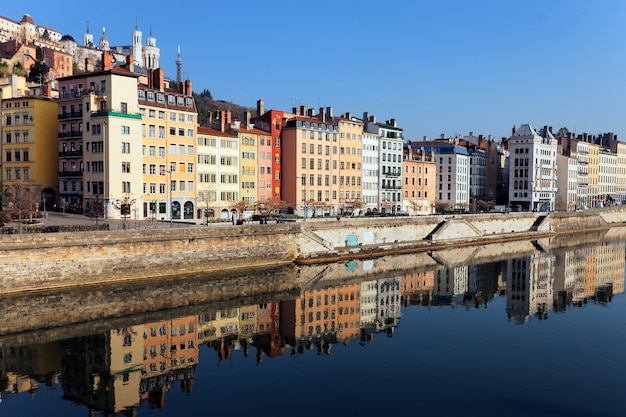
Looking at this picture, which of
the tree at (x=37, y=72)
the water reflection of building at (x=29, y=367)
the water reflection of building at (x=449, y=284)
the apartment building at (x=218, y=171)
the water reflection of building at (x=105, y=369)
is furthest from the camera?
the tree at (x=37, y=72)

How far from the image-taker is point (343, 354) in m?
30.1

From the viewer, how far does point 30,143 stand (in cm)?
6931

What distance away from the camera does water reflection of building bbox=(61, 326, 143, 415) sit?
23547 millimetres

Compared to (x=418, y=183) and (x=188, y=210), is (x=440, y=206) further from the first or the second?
(x=188, y=210)

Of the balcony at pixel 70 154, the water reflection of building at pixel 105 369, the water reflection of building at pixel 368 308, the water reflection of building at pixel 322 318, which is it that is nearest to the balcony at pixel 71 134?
the balcony at pixel 70 154

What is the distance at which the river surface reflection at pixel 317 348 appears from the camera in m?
23.1

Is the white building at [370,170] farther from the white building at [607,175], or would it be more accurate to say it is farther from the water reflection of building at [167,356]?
the white building at [607,175]

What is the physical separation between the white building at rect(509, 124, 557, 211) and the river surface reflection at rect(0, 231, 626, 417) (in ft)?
260

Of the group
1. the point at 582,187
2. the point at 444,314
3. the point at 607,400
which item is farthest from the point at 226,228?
the point at 582,187

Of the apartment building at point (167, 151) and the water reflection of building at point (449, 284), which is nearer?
the water reflection of building at point (449, 284)

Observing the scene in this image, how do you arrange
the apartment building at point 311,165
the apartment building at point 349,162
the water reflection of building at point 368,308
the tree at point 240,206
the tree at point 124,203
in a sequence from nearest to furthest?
the water reflection of building at point 368,308
the tree at point 124,203
the tree at point 240,206
the apartment building at point 311,165
the apartment building at point 349,162

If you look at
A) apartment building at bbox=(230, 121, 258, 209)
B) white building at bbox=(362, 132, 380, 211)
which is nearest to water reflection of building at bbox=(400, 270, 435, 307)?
apartment building at bbox=(230, 121, 258, 209)

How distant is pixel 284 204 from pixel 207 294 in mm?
39410

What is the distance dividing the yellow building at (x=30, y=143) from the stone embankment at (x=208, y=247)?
30.7 m
